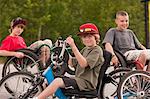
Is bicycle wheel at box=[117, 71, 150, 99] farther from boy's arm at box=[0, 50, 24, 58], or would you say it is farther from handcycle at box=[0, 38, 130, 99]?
boy's arm at box=[0, 50, 24, 58]

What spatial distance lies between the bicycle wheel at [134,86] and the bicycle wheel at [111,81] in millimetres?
230

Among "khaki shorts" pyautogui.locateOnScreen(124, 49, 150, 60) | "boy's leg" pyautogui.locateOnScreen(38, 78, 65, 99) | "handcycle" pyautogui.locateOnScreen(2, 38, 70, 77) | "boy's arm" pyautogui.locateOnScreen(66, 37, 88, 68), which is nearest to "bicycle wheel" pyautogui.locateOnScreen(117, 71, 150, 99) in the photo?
"boy's arm" pyautogui.locateOnScreen(66, 37, 88, 68)

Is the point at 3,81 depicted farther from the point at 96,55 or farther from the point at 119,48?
the point at 119,48

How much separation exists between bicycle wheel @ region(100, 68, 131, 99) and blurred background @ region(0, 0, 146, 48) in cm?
1846

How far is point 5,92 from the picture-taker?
632 centimetres

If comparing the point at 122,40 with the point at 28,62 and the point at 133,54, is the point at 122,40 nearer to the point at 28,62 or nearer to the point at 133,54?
the point at 133,54

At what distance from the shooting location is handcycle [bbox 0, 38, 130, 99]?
5547mm

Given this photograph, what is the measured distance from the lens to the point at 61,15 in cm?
2638

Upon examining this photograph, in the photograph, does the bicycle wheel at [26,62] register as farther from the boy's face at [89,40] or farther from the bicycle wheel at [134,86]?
the bicycle wheel at [134,86]

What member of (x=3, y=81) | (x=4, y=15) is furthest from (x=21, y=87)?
(x=4, y=15)

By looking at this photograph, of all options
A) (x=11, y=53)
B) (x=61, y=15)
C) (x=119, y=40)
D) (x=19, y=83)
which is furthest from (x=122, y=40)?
(x=61, y=15)

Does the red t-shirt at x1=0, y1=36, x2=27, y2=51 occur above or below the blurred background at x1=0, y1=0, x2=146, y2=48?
above

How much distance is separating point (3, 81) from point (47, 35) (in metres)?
21.2

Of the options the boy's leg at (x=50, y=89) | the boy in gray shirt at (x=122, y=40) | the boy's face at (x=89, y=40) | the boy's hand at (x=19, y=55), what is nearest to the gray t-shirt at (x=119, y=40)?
the boy in gray shirt at (x=122, y=40)
